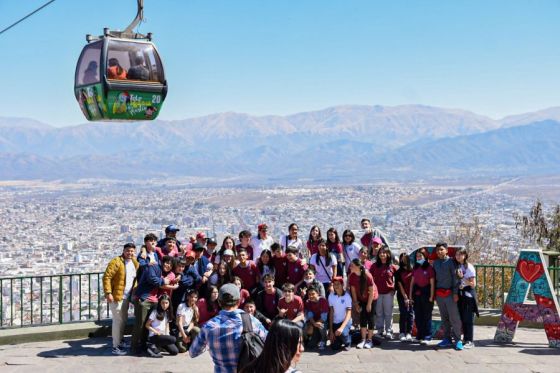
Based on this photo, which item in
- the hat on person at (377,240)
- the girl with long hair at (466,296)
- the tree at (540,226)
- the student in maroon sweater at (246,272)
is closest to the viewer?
the girl with long hair at (466,296)

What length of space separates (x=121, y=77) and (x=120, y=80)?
6 cm

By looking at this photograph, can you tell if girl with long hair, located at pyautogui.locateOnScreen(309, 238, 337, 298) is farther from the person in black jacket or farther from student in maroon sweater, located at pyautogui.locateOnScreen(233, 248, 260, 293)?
the person in black jacket

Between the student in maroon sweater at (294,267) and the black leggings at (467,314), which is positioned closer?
the black leggings at (467,314)

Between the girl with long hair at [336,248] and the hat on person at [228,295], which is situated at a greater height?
the hat on person at [228,295]

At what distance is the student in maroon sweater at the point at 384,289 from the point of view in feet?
38.3

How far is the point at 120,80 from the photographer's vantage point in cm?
1145

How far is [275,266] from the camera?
38.9ft

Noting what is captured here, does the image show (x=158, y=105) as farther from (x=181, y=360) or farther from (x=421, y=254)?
(x=421, y=254)

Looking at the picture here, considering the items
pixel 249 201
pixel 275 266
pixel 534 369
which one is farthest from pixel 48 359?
pixel 249 201

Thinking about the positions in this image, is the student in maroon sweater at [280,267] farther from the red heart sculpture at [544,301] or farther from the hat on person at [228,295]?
the hat on person at [228,295]

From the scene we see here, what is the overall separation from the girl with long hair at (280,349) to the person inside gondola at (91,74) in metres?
7.56

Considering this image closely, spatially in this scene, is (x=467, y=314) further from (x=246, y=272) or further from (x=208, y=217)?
(x=208, y=217)

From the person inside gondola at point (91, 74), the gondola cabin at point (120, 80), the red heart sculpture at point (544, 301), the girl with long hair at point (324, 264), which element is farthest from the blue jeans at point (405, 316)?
the person inside gondola at point (91, 74)

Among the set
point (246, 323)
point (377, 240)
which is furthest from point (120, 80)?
point (246, 323)
